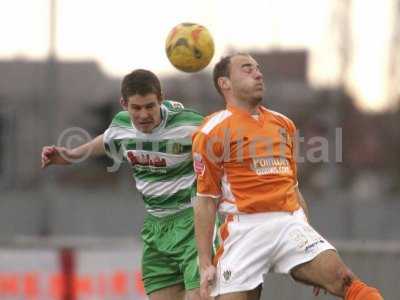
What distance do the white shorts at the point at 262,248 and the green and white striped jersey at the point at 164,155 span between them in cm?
117

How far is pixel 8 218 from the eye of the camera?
2155 cm

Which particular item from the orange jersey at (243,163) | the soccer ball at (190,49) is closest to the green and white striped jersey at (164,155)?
the soccer ball at (190,49)

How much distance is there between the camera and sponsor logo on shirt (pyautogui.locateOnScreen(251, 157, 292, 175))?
7.76 meters

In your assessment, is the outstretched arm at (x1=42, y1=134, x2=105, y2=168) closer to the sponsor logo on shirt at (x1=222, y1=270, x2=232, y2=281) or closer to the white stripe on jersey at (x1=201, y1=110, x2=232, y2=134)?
the white stripe on jersey at (x1=201, y1=110, x2=232, y2=134)

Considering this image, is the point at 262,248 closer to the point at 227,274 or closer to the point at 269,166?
the point at 227,274

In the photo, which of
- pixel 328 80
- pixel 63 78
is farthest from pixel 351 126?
pixel 63 78

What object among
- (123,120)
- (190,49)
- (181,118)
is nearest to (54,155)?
(123,120)

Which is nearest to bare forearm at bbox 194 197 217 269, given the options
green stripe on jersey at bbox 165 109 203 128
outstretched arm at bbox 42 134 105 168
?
green stripe on jersey at bbox 165 109 203 128

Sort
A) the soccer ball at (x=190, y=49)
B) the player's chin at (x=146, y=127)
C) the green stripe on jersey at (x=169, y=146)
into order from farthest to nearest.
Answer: the soccer ball at (x=190, y=49)
the green stripe on jersey at (x=169, y=146)
the player's chin at (x=146, y=127)

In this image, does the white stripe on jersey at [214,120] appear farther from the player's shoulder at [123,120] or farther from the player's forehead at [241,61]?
the player's shoulder at [123,120]

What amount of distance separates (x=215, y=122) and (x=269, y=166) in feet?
1.43

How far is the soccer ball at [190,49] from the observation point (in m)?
8.91

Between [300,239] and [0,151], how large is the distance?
18296 millimetres

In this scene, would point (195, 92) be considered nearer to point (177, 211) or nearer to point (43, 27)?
point (43, 27)
